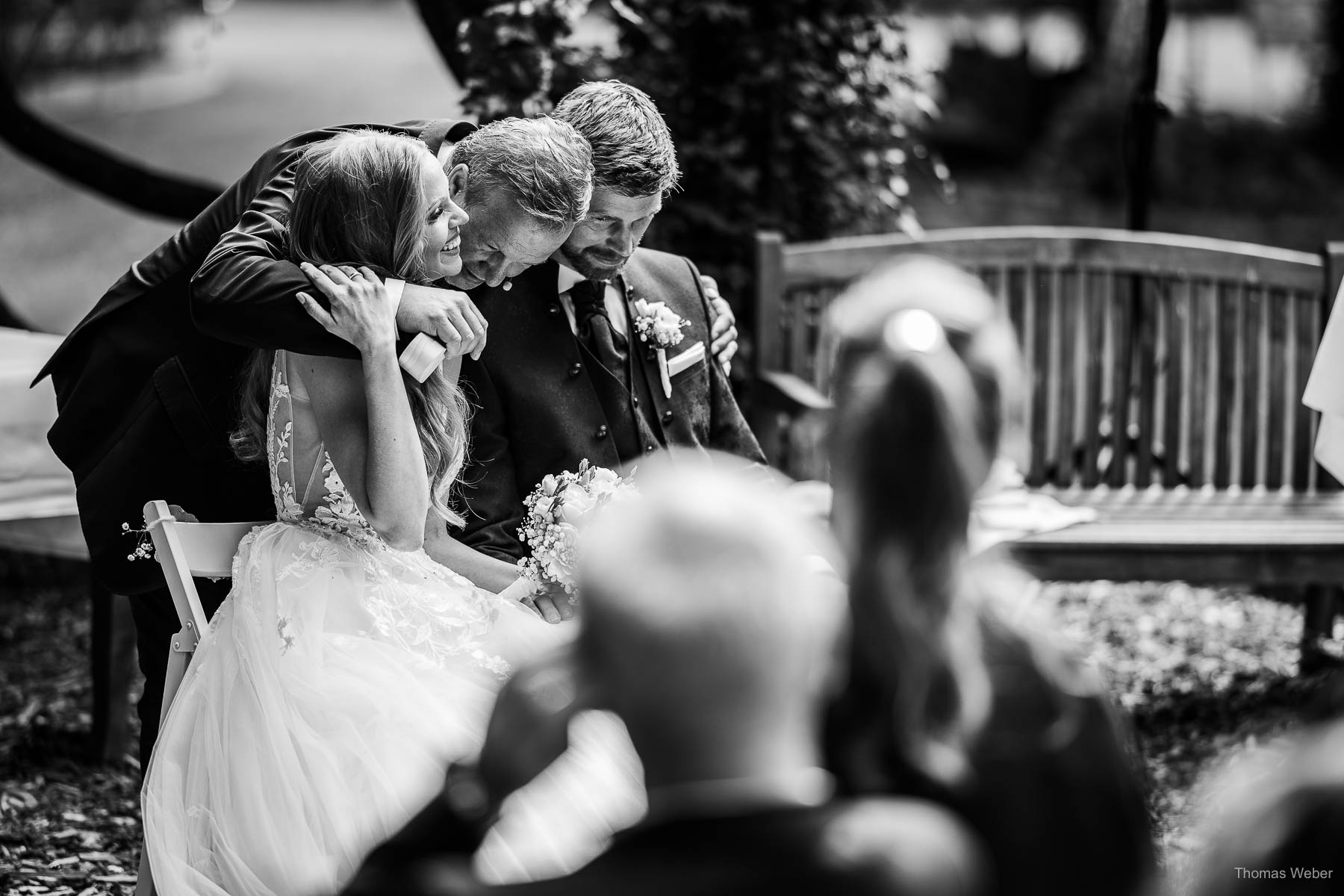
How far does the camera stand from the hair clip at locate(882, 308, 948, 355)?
1.72m

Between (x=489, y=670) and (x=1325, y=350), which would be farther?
(x=1325, y=350)

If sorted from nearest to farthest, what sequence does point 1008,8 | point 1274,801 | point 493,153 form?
point 1274,801 < point 493,153 < point 1008,8

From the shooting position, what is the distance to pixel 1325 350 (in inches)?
173

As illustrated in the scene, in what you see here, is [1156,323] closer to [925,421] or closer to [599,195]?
[599,195]

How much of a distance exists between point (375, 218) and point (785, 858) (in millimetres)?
1783

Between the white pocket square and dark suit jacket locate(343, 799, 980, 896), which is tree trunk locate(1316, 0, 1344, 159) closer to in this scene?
the white pocket square

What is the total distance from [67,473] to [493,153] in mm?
1809

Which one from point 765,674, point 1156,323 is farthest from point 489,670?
point 1156,323

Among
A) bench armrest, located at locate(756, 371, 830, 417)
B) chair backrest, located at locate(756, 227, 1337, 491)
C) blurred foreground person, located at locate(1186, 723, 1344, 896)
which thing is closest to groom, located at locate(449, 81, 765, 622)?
bench armrest, located at locate(756, 371, 830, 417)

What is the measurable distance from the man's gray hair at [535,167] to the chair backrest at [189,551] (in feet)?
2.86

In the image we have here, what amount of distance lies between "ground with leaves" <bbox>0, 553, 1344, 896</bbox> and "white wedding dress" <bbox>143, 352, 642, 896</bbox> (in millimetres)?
1160

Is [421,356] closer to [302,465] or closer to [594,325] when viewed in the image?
[302,465]

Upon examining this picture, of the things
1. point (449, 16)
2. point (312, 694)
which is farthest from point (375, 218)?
point (449, 16)

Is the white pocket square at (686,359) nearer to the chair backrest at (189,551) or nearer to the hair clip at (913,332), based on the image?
the chair backrest at (189,551)
